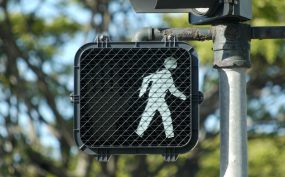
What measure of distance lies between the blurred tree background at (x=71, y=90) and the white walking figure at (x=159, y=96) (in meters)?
11.7

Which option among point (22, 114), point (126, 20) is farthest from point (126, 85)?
point (22, 114)

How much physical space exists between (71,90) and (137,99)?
608 inches

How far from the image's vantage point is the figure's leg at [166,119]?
425 cm

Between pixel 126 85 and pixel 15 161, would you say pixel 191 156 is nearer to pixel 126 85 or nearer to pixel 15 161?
pixel 15 161

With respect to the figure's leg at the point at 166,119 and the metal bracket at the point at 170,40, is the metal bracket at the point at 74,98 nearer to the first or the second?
the figure's leg at the point at 166,119

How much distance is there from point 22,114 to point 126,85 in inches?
644

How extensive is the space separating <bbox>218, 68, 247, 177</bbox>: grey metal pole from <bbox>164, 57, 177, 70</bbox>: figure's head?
0.27 m

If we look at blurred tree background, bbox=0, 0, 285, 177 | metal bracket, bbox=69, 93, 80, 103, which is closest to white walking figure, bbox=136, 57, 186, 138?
metal bracket, bbox=69, 93, 80, 103

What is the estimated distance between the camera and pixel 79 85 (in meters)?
4.32

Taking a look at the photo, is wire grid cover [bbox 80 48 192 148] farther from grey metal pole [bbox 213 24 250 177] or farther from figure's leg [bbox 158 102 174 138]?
grey metal pole [bbox 213 24 250 177]

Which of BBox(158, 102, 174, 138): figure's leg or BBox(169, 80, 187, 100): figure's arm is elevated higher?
BBox(169, 80, 187, 100): figure's arm

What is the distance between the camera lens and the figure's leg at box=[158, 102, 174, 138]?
4.25 metres

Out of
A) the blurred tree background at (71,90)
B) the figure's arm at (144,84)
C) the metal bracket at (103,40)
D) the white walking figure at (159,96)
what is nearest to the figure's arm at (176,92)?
the white walking figure at (159,96)

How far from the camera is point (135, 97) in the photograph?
4301mm
